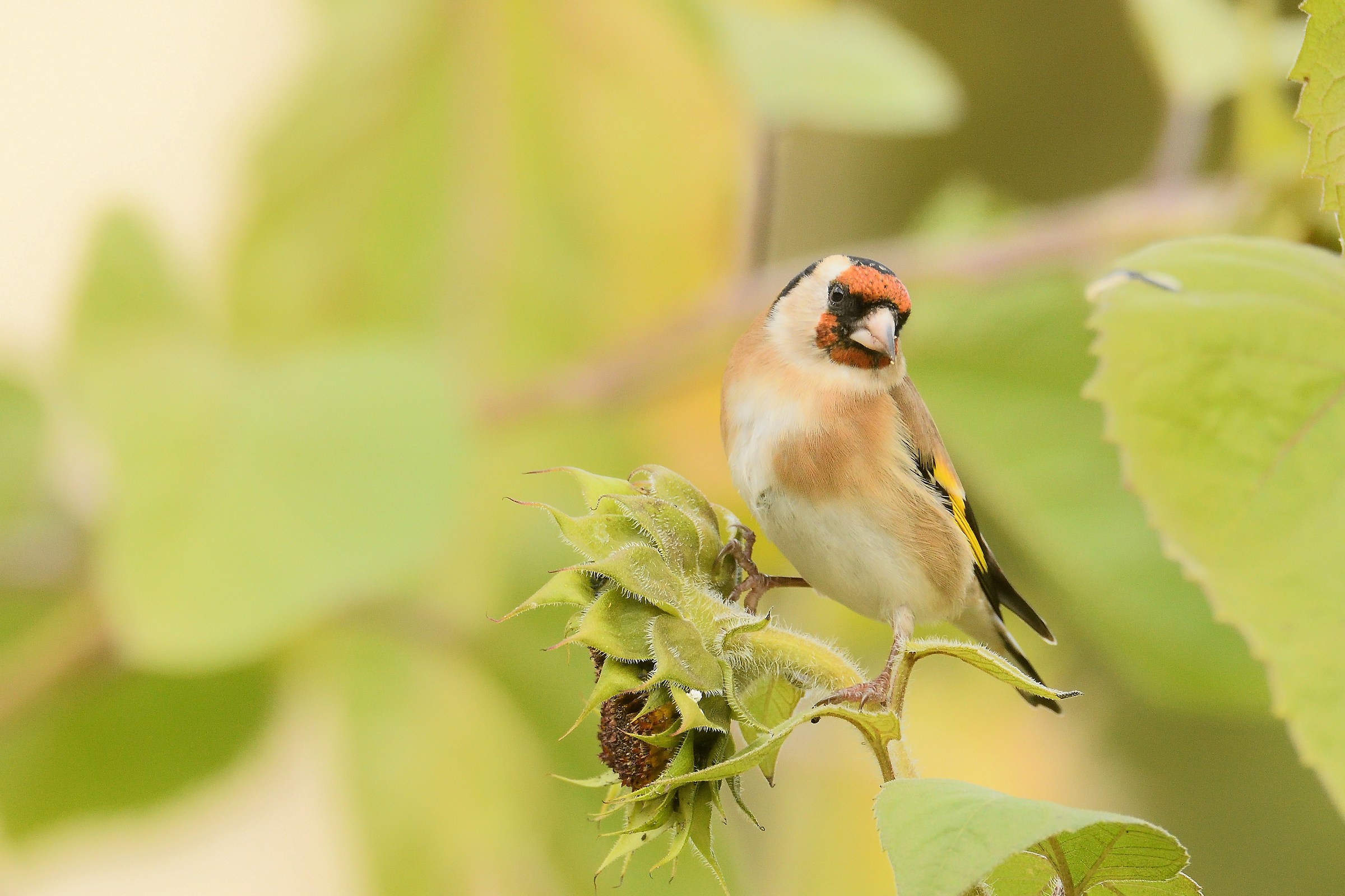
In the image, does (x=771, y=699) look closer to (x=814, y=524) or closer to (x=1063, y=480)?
(x=814, y=524)

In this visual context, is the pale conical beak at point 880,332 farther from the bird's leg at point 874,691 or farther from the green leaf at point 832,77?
the green leaf at point 832,77

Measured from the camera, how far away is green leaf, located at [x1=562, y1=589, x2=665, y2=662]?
31 cm

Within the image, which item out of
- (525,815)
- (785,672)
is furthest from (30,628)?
(785,672)

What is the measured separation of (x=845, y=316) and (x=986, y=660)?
183 mm

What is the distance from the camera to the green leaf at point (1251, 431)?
0.29m

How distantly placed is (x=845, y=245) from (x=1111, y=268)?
68cm

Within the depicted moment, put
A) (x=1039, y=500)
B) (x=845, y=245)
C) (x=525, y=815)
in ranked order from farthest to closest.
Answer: (x=845, y=245) → (x=525, y=815) → (x=1039, y=500)

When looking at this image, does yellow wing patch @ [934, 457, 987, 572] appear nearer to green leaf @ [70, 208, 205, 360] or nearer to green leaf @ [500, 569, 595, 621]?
green leaf @ [500, 569, 595, 621]

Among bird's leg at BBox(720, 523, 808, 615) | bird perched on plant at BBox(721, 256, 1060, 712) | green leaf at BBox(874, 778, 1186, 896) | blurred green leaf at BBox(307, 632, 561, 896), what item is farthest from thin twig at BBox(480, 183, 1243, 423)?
green leaf at BBox(874, 778, 1186, 896)

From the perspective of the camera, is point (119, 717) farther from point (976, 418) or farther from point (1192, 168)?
point (1192, 168)

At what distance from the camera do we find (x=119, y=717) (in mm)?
978

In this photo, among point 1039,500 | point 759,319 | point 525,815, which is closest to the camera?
point 759,319

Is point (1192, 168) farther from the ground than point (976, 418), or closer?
farther from the ground

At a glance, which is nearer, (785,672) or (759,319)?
(785,672)
